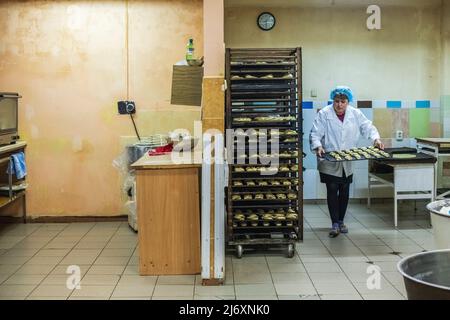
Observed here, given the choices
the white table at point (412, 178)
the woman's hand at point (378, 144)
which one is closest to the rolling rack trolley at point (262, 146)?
the woman's hand at point (378, 144)

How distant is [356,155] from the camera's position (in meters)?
4.72

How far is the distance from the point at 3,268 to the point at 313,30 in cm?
431

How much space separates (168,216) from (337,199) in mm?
1985

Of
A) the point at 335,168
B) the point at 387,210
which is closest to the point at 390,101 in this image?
the point at 387,210

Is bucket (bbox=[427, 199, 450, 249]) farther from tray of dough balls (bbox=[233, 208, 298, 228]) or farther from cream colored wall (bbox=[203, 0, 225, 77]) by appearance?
cream colored wall (bbox=[203, 0, 225, 77])

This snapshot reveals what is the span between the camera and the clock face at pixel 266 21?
20.1 ft

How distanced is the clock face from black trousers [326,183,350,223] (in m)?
2.20

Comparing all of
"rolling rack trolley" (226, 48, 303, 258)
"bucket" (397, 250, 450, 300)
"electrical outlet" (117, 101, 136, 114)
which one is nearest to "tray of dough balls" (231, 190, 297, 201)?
"rolling rack trolley" (226, 48, 303, 258)

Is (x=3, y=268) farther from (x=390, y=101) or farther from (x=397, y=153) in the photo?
(x=390, y=101)

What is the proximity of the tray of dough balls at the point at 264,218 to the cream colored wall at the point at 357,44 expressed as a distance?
2.34 metres

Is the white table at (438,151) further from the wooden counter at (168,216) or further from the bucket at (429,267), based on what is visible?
the bucket at (429,267)

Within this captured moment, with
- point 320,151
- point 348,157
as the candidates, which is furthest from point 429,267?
point 320,151

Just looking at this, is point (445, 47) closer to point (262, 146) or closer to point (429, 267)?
point (262, 146)
